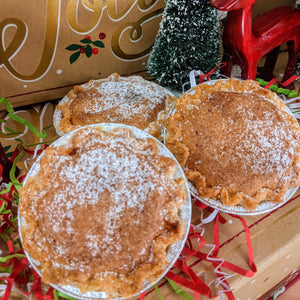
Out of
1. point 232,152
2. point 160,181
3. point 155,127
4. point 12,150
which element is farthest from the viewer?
point 12,150

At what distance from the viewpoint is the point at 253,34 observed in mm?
1212

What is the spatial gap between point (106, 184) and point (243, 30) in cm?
76

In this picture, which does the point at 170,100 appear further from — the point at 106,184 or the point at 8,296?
the point at 8,296

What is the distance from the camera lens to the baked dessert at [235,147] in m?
0.96

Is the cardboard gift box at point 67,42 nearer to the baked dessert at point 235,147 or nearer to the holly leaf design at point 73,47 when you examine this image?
the holly leaf design at point 73,47

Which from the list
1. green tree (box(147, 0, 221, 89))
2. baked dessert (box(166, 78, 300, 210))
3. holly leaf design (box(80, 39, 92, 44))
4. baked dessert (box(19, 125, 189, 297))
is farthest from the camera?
holly leaf design (box(80, 39, 92, 44))

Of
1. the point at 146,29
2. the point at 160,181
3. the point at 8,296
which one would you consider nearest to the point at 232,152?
the point at 160,181

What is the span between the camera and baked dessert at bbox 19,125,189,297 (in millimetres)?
836

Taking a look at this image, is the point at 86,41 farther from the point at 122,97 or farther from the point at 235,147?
the point at 235,147

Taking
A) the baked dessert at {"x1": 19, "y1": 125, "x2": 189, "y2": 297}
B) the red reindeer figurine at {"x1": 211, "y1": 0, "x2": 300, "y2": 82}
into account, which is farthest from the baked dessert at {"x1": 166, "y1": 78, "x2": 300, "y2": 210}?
the red reindeer figurine at {"x1": 211, "y1": 0, "x2": 300, "y2": 82}

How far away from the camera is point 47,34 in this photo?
1197 mm

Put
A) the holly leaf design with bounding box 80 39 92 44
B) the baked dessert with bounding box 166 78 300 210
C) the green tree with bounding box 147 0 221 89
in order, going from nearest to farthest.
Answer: the baked dessert with bounding box 166 78 300 210
the green tree with bounding box 147 0 221 89
the holly leaf design with bounding box 80 39 92 44

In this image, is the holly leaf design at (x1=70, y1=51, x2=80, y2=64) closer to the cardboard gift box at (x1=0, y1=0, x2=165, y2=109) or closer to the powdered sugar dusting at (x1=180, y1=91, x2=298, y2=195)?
the cardboard gift box at (x1=0, y1=0, x2=165, y2=109)

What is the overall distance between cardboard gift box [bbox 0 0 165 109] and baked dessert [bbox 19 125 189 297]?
52cm
